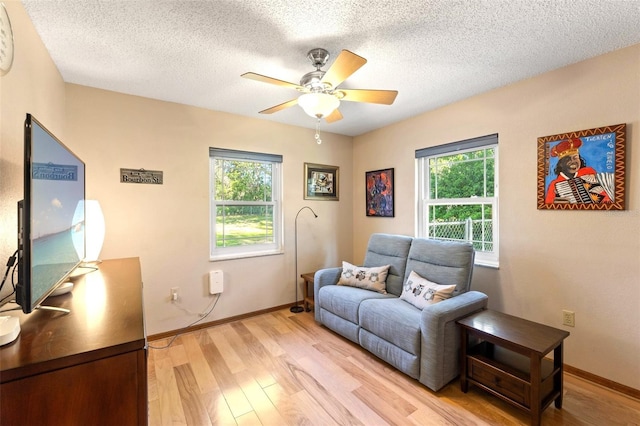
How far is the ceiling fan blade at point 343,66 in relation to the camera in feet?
4.95

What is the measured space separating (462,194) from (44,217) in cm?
318

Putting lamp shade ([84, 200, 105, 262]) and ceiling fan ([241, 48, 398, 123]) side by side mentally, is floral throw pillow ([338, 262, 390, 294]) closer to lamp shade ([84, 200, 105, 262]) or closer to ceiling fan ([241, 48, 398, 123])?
ceiling fan ([241, 48, 398, 123])

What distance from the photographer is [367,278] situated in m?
2.97

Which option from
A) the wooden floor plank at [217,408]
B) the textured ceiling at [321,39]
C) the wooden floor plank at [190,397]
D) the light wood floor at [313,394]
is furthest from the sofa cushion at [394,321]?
the textured ceiling at [321,39]

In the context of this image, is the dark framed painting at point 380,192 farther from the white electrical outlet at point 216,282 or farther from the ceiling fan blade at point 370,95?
the white electrical outlet at point 216,282

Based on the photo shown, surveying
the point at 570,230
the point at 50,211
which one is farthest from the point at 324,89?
the point at 570,230

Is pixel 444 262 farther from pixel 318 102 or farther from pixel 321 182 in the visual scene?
pixel 321 182

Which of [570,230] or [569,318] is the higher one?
[570,230]

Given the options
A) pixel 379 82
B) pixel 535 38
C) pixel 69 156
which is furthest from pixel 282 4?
pixel 535 38

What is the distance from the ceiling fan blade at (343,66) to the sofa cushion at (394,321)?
1.78 metres

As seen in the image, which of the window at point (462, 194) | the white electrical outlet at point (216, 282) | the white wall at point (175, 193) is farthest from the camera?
the white electrical outlet at point (216, 282)

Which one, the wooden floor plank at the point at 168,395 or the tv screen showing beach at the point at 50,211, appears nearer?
the tv screen showing beach at the point at 50,211

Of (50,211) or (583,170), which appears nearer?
(50,211)

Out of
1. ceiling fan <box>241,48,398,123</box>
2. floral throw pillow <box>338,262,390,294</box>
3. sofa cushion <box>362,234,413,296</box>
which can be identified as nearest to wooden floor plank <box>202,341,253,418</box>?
floral throw pillow <box>338,262,390,294</box>
